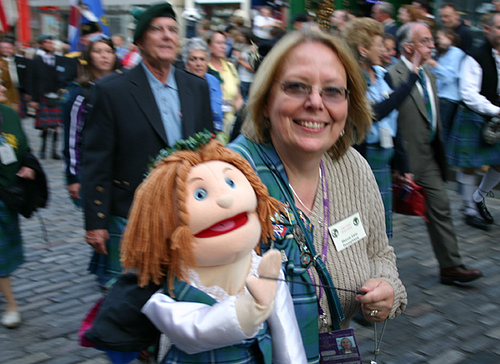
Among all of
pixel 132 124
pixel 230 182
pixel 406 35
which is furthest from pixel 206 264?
pixel 406 35

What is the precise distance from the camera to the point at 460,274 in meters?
4.82

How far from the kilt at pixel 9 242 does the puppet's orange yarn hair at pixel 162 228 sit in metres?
3.16

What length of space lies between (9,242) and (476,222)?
495 cm

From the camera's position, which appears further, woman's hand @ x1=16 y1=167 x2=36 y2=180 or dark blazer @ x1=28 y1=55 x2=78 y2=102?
dark blazer @ x1=28 y1=55 x2=78 y2=102

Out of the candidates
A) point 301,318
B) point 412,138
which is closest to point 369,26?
point 412,138

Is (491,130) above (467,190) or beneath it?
above

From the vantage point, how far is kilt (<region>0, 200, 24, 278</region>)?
14.3 ft

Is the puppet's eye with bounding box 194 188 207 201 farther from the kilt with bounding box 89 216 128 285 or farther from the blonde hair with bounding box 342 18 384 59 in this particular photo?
the blonde hair with bounding box 342 18 384 59

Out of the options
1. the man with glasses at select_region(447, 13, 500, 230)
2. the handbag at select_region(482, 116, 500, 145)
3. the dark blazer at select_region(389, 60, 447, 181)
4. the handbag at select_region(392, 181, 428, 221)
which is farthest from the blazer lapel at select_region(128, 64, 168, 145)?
the handbag at select_region(482, 116, 500, 145)

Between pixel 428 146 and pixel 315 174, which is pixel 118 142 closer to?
pixel 315 174

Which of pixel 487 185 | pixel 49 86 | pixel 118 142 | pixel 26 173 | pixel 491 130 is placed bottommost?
pixel 49 86

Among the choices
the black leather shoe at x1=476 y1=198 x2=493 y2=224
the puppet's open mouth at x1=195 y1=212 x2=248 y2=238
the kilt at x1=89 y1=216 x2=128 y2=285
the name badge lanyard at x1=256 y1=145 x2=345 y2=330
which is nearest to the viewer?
the puppet's open mouth at x1=195 y1=212 x2=248 y2=238

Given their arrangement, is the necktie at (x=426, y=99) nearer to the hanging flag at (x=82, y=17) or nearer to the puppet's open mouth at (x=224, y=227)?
the hanging flag at (x=82, y=17)

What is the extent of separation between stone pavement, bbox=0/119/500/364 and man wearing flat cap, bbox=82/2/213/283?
1074 mm
